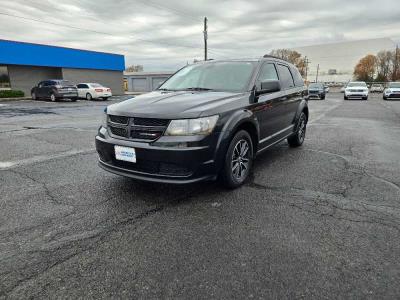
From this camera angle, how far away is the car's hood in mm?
3449

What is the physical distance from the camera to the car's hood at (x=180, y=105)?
3449 mm

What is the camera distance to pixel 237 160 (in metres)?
4.11

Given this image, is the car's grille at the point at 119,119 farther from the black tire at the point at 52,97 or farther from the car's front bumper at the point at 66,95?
the black tire at the point at 52,97

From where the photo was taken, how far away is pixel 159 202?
145 inches

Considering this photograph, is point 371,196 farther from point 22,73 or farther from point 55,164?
point 22,73

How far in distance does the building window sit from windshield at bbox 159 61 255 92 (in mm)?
30079

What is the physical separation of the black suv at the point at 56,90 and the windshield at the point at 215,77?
2118 centimetres

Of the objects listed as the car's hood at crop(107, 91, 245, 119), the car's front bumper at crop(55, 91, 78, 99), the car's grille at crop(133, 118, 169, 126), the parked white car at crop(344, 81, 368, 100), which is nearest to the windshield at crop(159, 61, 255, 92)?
the car's hood at crop(107, 91, 245, 119)

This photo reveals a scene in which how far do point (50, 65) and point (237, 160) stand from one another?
33375mm

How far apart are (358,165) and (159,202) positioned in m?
3.69

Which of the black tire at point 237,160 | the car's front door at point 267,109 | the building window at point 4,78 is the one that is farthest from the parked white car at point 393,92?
the building window at point 4,78

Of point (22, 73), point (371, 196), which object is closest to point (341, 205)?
point (371, 196)

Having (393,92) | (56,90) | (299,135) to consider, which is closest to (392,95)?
(393,92)

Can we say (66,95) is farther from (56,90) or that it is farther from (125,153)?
(125,153)
